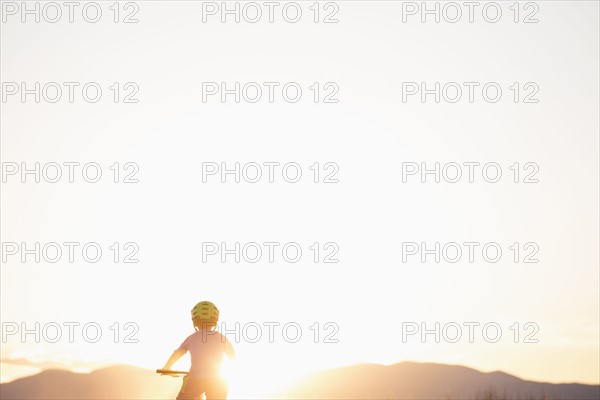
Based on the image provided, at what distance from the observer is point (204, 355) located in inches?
567

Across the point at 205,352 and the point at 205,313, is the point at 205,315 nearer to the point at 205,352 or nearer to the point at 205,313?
the point at 205,313

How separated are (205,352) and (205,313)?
609mm

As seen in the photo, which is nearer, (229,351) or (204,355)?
(204,355)

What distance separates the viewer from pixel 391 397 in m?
18.7

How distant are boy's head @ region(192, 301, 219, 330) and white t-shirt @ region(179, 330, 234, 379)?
0.12 metres

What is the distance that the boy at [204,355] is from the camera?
1427 centimetres

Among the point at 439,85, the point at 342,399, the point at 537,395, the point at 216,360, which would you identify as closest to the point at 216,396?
the point at 216,360

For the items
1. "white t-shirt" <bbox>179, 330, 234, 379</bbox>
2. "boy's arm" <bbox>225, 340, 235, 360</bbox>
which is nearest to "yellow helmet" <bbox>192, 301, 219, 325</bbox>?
"white t-shirt" <bbox>179, 330, 234, 379</bbox>

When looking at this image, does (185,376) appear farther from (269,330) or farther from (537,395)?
(269,330)

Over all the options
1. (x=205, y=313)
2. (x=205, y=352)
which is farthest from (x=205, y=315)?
(x=205, y=352)

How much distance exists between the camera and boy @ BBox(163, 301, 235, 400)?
14.3m

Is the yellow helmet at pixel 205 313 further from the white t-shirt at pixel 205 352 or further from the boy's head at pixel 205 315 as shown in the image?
the white t-shirt at pixel 205 352

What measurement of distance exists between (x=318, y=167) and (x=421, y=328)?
9.52 metres

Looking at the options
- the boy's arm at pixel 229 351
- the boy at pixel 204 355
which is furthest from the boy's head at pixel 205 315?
the boy's arm at pixel 229 351
